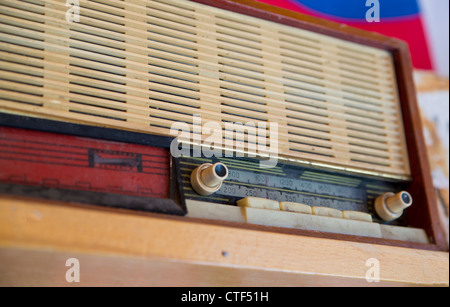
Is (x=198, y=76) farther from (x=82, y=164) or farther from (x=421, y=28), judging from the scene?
(x=421, y=28)

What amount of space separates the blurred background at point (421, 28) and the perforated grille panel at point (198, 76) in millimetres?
665

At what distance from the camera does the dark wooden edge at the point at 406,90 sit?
1415 millimetres

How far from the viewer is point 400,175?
147cm

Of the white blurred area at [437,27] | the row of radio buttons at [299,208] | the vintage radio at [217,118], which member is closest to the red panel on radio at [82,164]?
the vintage radio at [217,118]

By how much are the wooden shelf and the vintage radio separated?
0.05m

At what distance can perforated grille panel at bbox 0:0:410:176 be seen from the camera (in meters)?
1.12

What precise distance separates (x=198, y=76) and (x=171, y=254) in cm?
48

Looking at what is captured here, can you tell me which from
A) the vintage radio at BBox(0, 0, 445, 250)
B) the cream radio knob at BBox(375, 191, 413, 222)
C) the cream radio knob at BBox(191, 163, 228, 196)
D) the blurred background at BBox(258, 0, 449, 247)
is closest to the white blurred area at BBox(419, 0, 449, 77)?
the blurred background at BBox(258, 0, 449, 247)

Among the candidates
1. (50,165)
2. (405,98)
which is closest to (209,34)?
(50,165)

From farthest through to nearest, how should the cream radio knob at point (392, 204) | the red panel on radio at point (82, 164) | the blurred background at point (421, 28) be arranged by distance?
1. the blurred background at point (421, 28)
2. the cream radio knob at point (392, 204)
3. the red panel on radio at point (82, 164)

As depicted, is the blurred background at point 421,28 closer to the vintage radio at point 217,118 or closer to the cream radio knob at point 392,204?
the vintage radio at point 217,118

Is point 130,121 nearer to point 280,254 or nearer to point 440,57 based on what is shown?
point 280,254

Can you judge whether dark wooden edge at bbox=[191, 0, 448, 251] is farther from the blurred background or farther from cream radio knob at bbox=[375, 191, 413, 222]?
the blurred background

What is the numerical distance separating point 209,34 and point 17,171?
0.61m
